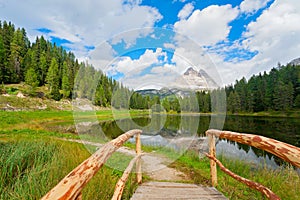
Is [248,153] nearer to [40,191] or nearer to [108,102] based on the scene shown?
[108,102]

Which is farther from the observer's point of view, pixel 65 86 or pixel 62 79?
pixel 62 79

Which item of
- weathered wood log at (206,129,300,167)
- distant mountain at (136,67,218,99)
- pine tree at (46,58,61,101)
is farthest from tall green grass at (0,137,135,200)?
pine tree at (46,58,61,101)

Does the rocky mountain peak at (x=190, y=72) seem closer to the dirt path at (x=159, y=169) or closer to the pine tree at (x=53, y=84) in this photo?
the dirt path at (x=159, y=169)

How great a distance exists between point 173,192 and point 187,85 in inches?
91.7

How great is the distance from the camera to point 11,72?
1857 inches

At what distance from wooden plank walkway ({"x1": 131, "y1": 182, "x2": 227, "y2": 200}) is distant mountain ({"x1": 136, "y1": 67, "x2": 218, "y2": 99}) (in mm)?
1860

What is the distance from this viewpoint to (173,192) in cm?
325

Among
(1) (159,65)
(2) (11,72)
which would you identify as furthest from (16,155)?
(2) (11,72)

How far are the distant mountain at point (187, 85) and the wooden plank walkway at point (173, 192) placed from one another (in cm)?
186

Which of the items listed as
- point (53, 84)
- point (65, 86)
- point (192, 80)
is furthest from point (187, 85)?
point (65, 86)

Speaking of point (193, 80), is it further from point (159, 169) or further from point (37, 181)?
point (37, 181)

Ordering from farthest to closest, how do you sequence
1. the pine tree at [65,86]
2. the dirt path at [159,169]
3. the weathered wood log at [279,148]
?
the pine tree at [65,86] < the dirt path at [159,169] < the weathered wood log at [279,148]

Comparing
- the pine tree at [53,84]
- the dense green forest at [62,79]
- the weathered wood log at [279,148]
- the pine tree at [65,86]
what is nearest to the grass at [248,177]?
the weathered wood log at [279,148]

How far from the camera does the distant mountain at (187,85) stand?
4480mm
